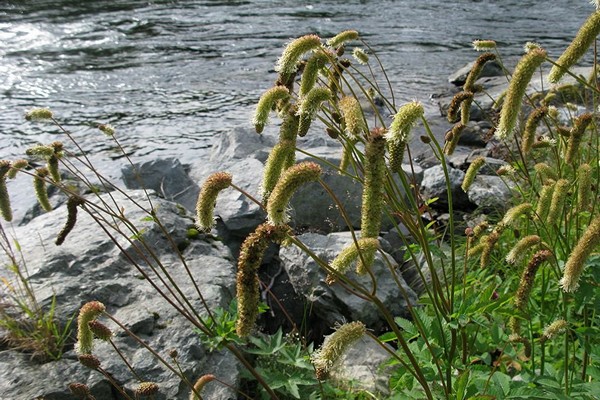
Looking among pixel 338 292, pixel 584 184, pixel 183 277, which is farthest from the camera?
pixel 338 292

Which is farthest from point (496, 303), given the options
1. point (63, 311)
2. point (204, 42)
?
Result: point (204, 42)

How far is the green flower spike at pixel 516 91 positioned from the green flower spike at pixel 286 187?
86 cm

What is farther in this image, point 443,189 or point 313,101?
point 443,189

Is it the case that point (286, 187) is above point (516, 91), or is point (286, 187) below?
below

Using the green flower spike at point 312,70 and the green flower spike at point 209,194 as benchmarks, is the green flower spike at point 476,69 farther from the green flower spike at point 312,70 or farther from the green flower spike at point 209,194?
the green flower spike at point 209,194

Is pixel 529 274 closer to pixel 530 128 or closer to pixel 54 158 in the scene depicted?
pixel 530 128

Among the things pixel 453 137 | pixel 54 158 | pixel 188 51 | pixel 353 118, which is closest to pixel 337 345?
pixel 353 118

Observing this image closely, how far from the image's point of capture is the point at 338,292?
4.34m

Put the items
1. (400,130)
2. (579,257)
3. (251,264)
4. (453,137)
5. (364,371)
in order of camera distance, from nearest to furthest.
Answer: (251,264), (400,130), (579,257), (453,137), (364,371)

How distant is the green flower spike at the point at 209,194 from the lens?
2.23m

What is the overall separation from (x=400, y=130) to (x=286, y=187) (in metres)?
0.41

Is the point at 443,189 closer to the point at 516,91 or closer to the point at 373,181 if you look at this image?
the point at 516,91

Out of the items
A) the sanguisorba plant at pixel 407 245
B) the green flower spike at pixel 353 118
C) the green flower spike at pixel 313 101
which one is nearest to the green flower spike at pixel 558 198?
the sanguisorba plant at pixel 407 245

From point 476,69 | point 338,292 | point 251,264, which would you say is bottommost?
point 338,292
